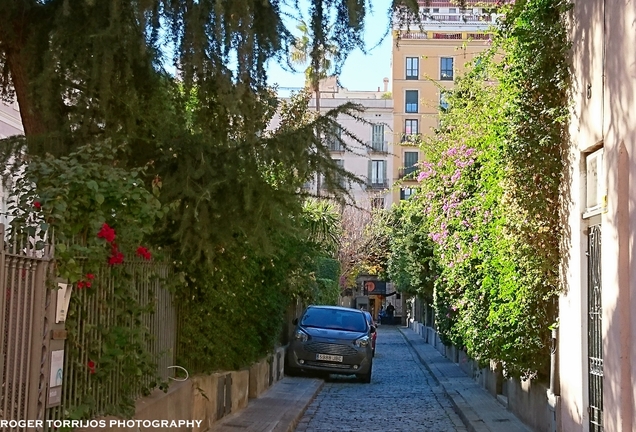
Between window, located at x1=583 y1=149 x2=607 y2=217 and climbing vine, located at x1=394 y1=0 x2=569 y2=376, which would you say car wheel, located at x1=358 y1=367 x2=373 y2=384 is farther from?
window, located at x1=583 y1=149 x2=607 y2=217

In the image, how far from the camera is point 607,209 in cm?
854

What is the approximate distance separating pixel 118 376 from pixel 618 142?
5007mm

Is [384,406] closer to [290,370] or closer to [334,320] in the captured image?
[290,370]

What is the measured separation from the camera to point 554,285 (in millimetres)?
11062

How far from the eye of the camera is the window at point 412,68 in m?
77.3

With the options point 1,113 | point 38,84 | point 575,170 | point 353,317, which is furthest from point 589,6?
point 1,113

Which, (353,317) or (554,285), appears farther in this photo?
(353,317)

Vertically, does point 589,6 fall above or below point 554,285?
above

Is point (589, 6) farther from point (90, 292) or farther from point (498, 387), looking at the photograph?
point (498, 387)

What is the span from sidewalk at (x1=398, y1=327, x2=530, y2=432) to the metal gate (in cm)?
284

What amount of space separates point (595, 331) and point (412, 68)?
70.0 metres

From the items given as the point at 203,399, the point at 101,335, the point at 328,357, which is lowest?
the point at 328,357

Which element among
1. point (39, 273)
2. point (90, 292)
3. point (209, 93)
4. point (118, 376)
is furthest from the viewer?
point (209, 93)

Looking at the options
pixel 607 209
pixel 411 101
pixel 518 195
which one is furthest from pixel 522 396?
pixel 411 101
